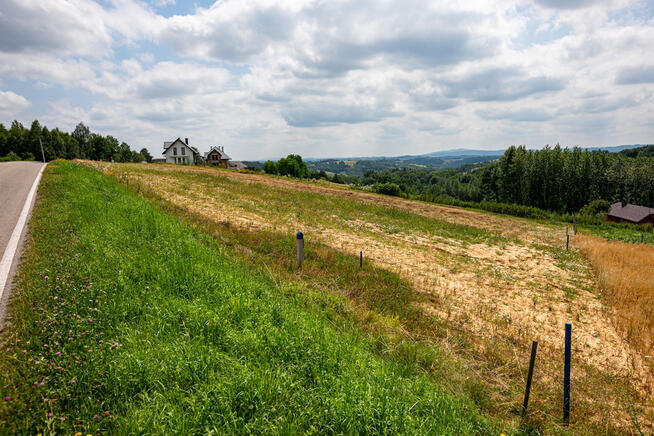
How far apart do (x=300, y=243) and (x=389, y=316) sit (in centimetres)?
335

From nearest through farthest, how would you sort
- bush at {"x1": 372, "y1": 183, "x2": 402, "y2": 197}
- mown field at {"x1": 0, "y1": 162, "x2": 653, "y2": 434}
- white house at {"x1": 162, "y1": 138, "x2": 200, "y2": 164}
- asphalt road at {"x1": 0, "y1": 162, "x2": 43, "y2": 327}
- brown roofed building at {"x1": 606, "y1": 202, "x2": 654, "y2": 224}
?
1. mown field at {"x1": 0, "y1": 162, "x2": 653, "y2": 434}
2. asphalt road at {"x1": 0, "y1": 162, "x2": 43, "y2": 327}
3. bush at {"x1": 372, "y1": 183, "x2": 402, "y2": 197}
4. brown roofed building at {"x1": 606, "y1": 202, "x2": 654, "y2": 224}
5. white house at {"x1": 162, "y1": 138, "x2": 200, "y2": 164}

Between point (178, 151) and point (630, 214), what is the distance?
107292 millimetres

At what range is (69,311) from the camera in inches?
175

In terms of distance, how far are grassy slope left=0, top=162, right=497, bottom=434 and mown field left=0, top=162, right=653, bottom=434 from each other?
0.02 metres

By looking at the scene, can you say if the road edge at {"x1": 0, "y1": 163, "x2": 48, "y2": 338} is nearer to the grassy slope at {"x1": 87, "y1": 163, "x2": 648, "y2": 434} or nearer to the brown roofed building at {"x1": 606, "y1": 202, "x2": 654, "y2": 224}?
the grassy slope at {"x1": 87, "y1": 163, "x2": 648, "y2": 434}

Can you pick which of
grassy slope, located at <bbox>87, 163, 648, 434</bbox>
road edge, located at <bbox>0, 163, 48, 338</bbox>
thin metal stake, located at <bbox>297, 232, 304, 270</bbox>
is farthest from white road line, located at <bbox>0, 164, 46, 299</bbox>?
thin metal stake, located at <bbox>297, 232, 304, 270</bbox>

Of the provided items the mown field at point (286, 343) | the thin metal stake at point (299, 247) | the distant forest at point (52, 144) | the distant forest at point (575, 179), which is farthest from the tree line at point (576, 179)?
the distant forest at point (52, 144)

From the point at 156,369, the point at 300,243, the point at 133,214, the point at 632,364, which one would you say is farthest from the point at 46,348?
the point at 632,364

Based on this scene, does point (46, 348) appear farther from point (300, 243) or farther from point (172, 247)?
point (300, 243)

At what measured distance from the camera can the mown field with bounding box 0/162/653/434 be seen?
3.26 m

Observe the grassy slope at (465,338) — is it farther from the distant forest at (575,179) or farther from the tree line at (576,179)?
the tree line at (576,179)

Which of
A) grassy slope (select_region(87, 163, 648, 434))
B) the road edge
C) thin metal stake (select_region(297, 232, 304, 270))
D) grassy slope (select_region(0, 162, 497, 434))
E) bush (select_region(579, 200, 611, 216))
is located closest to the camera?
grassy slope (select_region(0, 162, 497, 434))

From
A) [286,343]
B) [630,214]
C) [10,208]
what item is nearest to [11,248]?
[10,208]

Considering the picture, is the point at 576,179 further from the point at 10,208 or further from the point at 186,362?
the point at 10,208
